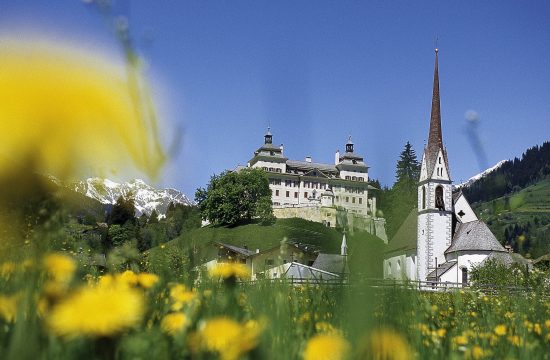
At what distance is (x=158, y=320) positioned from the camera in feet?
5.74

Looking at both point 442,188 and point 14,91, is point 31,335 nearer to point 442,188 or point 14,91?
point 14,91

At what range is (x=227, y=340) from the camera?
110cm

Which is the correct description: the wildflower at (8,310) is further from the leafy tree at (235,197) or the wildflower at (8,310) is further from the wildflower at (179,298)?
the leafy tree at (235,197)

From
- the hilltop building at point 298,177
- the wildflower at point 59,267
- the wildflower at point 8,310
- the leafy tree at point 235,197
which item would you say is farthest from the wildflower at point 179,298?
the hilltop building at point 298,177

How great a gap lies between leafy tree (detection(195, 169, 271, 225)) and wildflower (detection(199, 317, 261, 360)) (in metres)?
97.3

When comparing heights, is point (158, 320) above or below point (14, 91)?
below

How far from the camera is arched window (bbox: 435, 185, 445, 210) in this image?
6744 cm

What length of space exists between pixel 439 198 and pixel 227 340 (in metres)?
69.7

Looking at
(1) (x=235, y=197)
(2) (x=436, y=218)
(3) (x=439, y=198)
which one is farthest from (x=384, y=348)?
(1) (x=235, y=197)

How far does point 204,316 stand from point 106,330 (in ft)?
2.82

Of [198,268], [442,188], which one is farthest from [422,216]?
[198,268]

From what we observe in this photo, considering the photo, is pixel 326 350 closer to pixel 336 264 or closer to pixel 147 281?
pixel 147 281

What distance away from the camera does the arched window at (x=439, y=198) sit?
2655 inches

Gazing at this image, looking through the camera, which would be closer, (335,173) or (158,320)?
(158,320)
